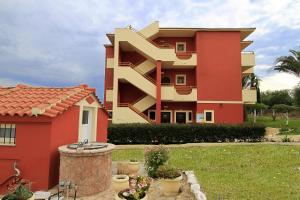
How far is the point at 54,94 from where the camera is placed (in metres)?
10.2

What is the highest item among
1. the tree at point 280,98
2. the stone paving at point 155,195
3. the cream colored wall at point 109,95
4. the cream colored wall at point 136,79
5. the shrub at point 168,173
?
the tree at point 280,98

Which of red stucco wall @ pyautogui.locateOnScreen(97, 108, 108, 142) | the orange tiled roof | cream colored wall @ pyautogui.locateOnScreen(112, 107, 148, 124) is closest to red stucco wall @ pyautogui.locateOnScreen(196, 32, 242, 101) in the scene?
cream colored wall @ pyautogui.locateOnScreen(112, 107, 148, 124)

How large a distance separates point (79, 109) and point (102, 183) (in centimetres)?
342

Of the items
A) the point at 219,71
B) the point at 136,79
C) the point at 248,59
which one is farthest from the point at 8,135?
the point at 248,59

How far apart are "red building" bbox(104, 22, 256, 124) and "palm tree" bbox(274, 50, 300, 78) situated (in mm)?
6570

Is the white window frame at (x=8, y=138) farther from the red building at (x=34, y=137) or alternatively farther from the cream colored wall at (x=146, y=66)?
the cream colored wall at (x=146, y=66)

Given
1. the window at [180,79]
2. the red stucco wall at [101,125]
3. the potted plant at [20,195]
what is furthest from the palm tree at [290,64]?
the potted plant at [20,195]

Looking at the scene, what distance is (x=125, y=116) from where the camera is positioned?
2417cm

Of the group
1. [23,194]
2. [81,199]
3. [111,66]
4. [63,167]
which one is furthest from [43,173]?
[111,66]

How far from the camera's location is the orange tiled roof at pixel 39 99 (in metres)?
8.09

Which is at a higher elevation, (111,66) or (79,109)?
(111,66)

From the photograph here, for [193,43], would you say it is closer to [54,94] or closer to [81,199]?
[54,94]

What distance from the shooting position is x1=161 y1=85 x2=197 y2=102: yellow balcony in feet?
82.7

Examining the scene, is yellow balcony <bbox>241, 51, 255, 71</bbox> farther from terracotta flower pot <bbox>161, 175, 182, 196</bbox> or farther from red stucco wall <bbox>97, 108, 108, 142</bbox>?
terracotta flower pot <bbox>161, 175, 182, 196</bbox>
